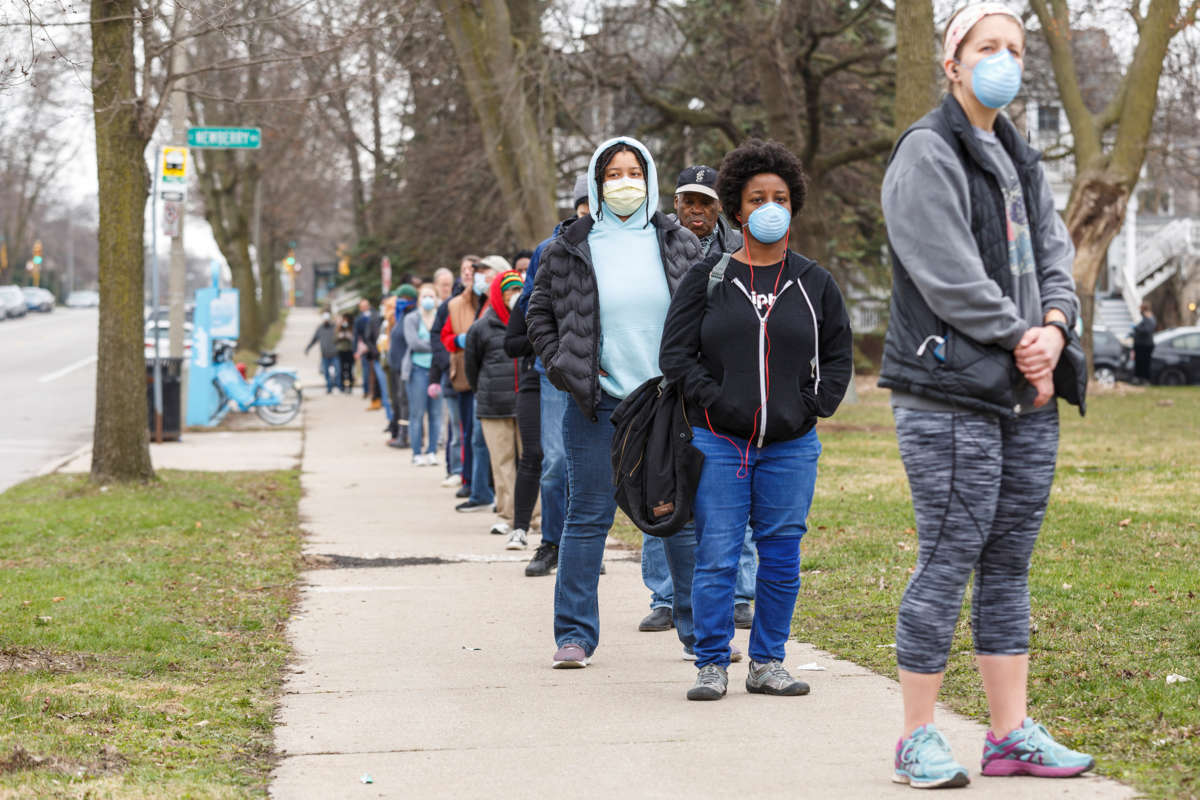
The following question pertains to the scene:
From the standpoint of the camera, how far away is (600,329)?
238 inches

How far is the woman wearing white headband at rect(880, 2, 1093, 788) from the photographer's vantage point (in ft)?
13.2

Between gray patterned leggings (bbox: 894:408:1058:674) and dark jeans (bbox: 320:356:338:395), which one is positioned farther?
dark jeans (bbox: 320:356:338:395)

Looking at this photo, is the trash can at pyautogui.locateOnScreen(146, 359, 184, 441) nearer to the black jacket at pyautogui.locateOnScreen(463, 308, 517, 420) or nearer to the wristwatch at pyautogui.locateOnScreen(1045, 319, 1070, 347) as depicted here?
the black jacket at pyautogui.locateOnScreen(463, 308, 517, 420)

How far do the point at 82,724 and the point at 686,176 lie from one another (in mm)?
3587

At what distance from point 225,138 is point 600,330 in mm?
10707

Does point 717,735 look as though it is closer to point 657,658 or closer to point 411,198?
point 657,658

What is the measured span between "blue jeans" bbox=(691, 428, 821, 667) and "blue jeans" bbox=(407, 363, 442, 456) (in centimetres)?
1010

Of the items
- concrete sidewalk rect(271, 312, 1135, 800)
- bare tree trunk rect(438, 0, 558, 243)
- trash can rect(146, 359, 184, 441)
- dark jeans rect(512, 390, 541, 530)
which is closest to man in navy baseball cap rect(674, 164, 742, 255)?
concrete sidewalk rect(271, 312, 1135, 800)

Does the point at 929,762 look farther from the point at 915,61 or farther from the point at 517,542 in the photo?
the point at 915,61

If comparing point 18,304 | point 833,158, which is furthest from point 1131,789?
point 18,304

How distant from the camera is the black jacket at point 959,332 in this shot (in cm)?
402

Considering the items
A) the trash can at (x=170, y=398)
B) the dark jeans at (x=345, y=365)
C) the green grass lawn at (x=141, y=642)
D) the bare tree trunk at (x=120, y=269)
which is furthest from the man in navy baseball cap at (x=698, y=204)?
the dark jeans at (x=345, y=365)

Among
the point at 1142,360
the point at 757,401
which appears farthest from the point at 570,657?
the point at 1142,360

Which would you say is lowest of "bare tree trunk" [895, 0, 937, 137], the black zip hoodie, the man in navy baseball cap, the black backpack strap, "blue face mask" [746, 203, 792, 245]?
the black zip hoodie
